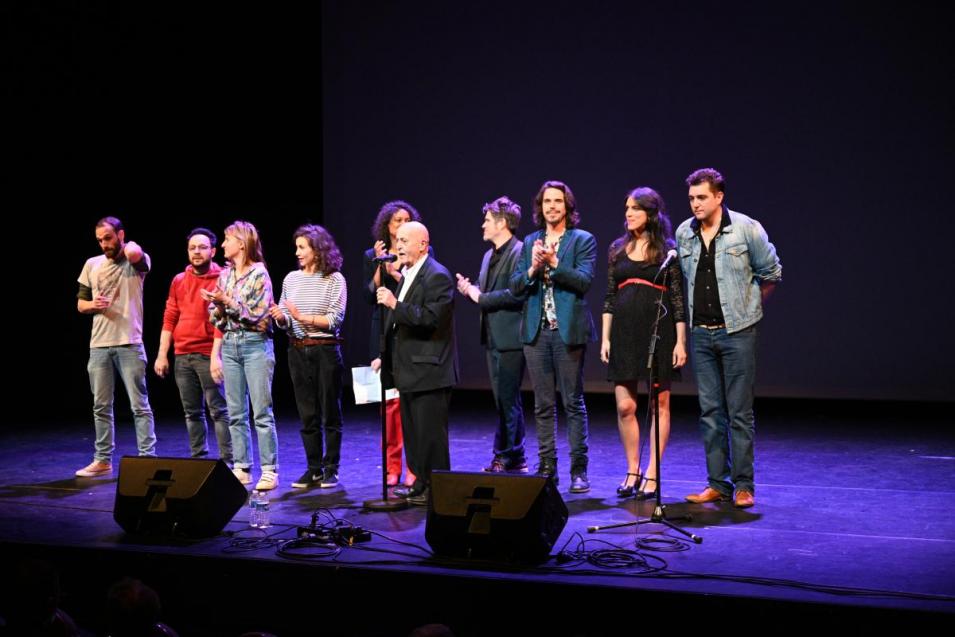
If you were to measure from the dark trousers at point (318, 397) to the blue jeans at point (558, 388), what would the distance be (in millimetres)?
1055

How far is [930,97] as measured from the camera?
7.56 meters

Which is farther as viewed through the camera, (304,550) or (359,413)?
(359,413)

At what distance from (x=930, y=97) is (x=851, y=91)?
578mm

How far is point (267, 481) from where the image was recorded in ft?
16.9

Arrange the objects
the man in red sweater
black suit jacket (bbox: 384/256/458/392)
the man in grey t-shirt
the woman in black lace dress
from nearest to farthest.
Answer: black suit jacket (bbox: 384/256/458/392)
the woman in black lace dress
the man in red sweater
the man in grey t-shirt

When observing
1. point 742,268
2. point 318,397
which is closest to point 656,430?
point 742,268

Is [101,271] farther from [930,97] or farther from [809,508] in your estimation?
[930,97]

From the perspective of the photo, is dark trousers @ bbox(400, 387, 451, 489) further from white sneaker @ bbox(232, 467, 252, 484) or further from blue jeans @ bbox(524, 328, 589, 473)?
white sneaker @ bbox(232, 467, 252, 484)

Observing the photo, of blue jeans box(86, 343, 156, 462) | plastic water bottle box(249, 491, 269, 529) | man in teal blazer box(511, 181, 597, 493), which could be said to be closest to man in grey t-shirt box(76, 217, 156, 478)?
blue jeans box(86, 343, 156, 462)

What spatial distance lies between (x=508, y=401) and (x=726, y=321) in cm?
133

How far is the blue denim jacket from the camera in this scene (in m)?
4.52

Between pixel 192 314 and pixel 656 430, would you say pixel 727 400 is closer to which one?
pixel 656 430

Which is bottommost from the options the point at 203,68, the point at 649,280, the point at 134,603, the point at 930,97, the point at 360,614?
the point at 360,614

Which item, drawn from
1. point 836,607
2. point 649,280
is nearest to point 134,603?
point 836,607
